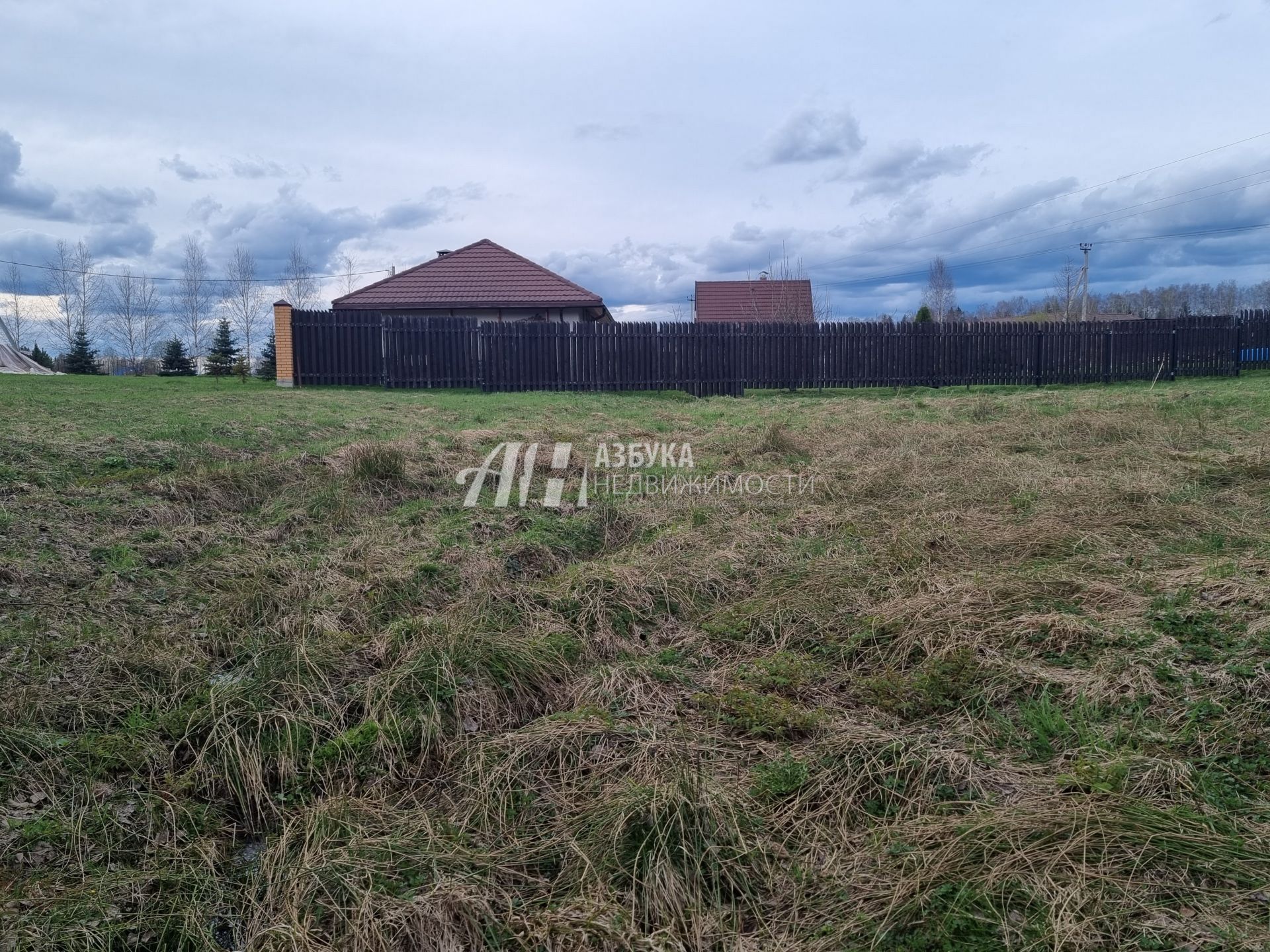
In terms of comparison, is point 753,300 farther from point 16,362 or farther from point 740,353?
point 16,362

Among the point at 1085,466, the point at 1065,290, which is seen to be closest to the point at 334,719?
the point at 1085,466

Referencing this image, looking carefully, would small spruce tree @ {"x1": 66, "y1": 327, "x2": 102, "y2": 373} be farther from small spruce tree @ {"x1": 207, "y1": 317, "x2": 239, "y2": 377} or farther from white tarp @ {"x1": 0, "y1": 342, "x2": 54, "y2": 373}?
small spruce tree @ {"x1": 207, "y1": 317, "x2": 239, "y2": 377}

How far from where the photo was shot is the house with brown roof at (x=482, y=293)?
21.6m

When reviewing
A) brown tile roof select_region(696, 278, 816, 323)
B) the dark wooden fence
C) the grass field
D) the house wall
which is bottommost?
the grass field

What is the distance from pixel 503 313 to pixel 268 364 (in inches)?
327

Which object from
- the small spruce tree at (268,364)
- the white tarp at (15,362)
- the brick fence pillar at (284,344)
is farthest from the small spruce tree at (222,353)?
the brick fence pillar at (284,344)

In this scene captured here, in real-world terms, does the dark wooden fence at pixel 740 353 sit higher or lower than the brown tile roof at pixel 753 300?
lower

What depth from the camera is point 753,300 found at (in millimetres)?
29125

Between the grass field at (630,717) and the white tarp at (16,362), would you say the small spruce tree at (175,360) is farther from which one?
the grass field at (630,717)

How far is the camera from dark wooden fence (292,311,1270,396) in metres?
16.3

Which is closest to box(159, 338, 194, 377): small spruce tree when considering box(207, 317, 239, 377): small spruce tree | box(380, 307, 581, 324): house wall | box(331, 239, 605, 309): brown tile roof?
box(207, 317, 239, 377): small spruce tree

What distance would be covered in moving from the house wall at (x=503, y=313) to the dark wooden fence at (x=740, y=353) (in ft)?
14.6

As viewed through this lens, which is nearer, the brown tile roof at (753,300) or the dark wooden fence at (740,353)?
the dark wooden fence at (740,353)

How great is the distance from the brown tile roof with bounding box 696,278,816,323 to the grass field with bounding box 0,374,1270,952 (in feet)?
75.2
